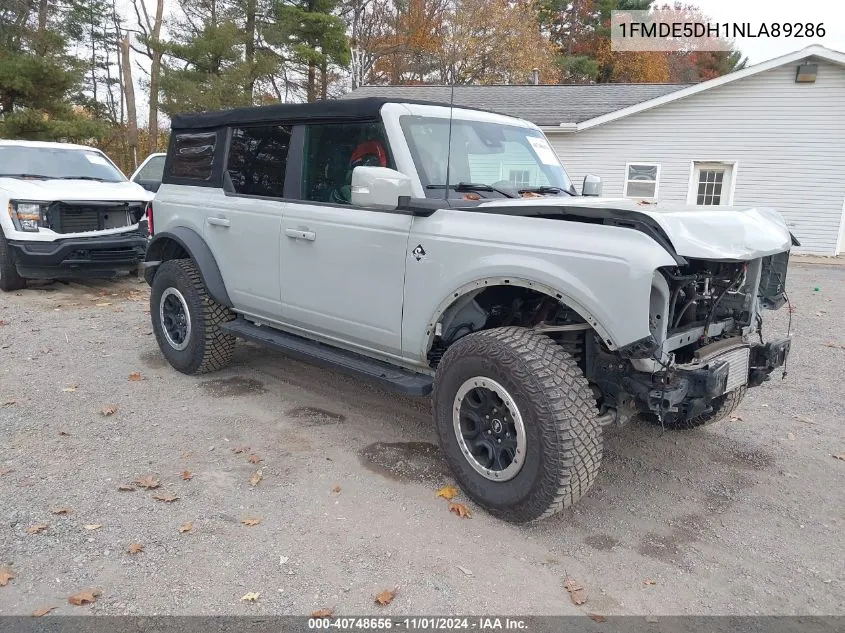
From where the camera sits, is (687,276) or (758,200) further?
(758,200)

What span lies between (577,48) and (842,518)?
4022cm

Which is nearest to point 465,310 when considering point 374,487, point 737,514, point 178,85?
point 374,487

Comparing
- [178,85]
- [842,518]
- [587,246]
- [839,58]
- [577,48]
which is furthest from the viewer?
[577,48]

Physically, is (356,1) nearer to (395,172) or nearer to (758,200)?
(758,200)

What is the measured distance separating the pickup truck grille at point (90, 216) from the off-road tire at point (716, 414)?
24.6 ft

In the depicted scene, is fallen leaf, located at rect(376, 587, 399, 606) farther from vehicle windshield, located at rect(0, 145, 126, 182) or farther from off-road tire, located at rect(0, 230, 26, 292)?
vehicle windshield, located at rect(0, 145, 126, 182)

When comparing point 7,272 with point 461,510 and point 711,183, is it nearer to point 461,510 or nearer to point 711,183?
point 461,510

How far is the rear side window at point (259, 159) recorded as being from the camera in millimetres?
4656

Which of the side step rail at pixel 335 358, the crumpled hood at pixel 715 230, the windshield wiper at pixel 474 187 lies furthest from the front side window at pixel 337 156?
the side step rail at pixel 335 358

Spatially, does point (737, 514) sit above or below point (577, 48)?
below

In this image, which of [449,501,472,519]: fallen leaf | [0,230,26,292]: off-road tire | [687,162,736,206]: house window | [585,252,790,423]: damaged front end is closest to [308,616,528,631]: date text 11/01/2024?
[449,501,472,519]: fallen leaf

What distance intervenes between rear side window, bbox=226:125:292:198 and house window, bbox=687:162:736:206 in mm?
13901

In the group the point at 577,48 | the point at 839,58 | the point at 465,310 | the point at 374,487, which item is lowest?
the point at 374,487

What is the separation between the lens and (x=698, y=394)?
3.12m
